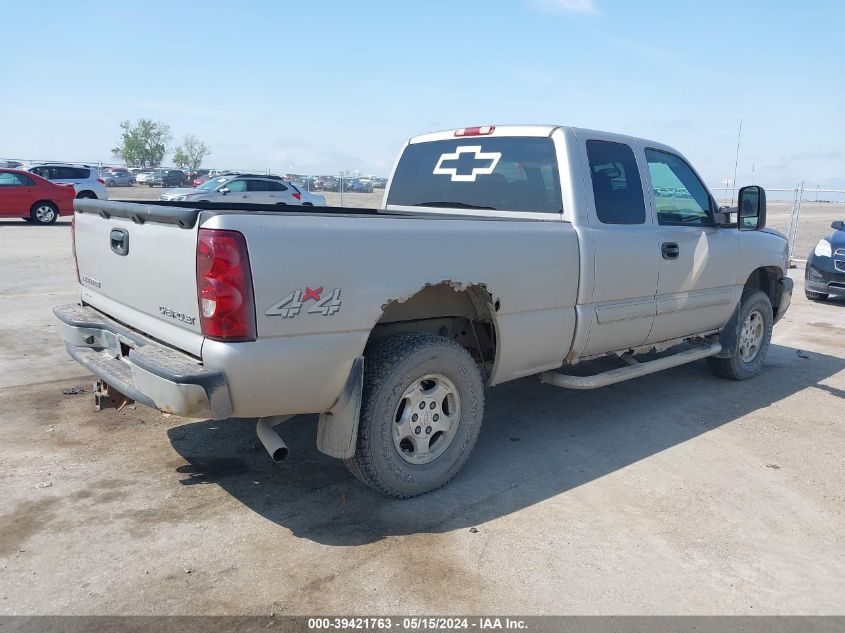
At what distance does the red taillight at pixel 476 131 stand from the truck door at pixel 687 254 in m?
1.18

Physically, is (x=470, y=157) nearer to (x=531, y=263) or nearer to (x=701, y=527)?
(x=531, y=263)

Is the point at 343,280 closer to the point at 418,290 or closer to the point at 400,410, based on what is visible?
the point at 418,290

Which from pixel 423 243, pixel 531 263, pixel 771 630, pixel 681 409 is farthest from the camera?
pixel 681 409

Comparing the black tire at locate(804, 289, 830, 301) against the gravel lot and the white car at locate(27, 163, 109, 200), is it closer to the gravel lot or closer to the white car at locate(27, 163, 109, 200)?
the gravel lot

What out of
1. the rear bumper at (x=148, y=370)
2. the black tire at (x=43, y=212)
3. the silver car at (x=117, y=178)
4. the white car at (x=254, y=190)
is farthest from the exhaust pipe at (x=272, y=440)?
the silver car at (x=117, y=178)

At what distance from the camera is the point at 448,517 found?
3.61m

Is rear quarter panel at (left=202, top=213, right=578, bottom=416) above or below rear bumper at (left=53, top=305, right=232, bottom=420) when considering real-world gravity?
above

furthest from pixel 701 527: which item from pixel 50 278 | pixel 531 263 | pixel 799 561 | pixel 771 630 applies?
pixel 50 278

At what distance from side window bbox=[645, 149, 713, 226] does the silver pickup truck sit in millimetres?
17

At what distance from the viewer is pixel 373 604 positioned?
2.83m

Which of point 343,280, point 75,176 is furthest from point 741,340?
point 75,176

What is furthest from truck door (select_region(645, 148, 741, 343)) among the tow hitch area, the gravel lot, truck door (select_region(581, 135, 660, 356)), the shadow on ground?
the tow hitch area

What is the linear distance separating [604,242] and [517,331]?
0.94 metres

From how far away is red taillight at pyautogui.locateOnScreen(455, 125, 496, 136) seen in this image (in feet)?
16.5
